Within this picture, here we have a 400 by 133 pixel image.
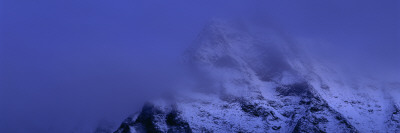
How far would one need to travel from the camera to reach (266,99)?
3627 inches

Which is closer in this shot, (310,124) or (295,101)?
(310,124)

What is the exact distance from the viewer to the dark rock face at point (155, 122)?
77688 mm

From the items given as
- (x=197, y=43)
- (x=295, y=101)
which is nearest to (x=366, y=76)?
(x=295, y=101)

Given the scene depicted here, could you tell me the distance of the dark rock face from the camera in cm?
7769

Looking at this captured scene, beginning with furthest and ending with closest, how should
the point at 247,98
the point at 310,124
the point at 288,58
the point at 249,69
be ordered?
1. the point at 288,58
2. the point at 249,69
3. the point at 247,98
4. the point at 310,124

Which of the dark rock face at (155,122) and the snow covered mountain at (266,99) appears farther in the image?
the snow covered mountain at (266,99)

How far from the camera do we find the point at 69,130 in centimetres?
10531

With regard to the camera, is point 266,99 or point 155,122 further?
point 266,99

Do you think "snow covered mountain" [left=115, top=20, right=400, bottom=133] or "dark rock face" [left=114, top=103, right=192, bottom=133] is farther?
"snow covered mountain" [left=115, top=20, right=400, bottom=133]

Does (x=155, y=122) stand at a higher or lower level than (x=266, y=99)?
lower

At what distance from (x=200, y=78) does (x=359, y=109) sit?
173 feet

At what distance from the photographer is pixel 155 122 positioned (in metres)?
79.8

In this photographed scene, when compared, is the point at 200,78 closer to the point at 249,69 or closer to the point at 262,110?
the point at 249,69

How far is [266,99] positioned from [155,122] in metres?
36.4
